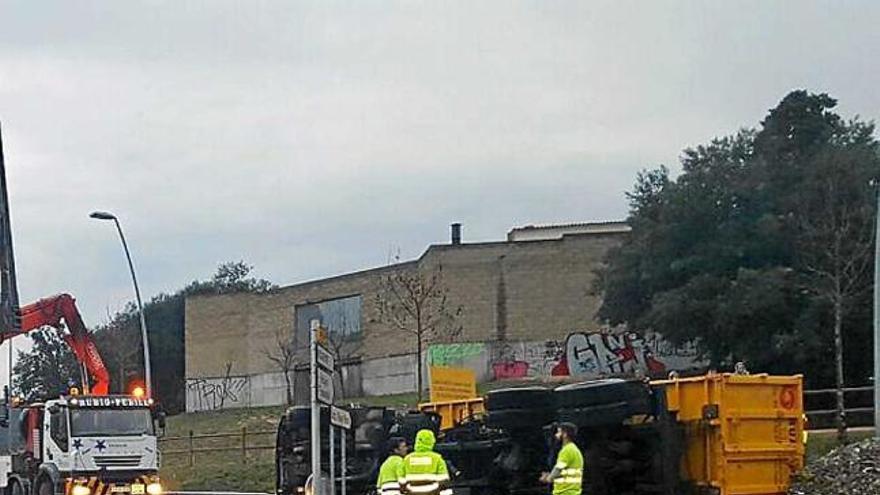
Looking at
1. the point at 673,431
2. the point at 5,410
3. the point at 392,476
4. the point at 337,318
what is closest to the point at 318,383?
the point at 392,476

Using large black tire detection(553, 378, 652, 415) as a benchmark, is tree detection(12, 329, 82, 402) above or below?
below

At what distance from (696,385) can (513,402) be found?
9.37 ft

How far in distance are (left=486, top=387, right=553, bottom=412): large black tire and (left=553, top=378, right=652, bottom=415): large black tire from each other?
53 cm

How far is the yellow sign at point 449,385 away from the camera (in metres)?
29.3

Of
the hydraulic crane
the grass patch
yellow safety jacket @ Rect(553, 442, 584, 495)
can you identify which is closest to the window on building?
the hydraulic crane

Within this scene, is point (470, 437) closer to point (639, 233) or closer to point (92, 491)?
point (92, 491)

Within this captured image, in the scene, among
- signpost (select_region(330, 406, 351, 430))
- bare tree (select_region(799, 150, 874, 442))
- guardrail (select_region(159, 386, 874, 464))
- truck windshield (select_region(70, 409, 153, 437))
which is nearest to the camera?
signpost (select_region(330, 406, 351, 430))

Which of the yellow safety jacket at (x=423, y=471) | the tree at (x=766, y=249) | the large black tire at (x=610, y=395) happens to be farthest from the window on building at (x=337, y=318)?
the yellow safety jacket at (x=423, y=471)

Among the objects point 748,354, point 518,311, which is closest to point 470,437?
point 748,354

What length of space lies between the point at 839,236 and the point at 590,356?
18.1 meters

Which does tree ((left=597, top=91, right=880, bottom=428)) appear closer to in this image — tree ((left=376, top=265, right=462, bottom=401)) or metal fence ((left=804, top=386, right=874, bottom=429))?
metal fence ((left=804, top=386, right=874, bottom=429))

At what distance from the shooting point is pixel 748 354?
40500 mm

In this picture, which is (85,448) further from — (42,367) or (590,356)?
(42,367)

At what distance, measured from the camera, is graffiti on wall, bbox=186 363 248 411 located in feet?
239
